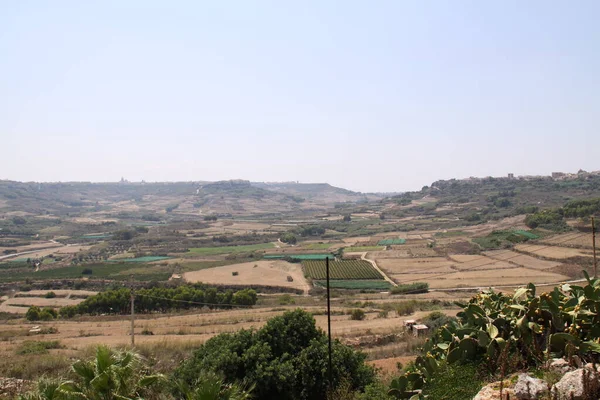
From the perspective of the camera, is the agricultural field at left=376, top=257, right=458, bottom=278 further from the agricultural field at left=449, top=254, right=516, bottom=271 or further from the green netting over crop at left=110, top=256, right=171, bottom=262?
the green netting over crop at left=110, top=256, right=171, bottom=262

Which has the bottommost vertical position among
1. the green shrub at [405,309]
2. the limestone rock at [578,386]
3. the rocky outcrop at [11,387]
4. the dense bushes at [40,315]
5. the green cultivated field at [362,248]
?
the dense bushes at [40,315]

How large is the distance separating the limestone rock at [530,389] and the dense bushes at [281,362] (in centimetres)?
621

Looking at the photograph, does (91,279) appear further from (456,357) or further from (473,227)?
(473,227)

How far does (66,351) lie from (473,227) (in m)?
84.7

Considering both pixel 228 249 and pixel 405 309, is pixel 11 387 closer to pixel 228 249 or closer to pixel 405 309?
pixel 405 309

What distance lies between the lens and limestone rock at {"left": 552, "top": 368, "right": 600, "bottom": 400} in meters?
5.60

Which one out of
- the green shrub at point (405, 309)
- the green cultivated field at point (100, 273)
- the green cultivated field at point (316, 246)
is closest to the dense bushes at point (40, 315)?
the green cultivated field at point (100, 273)

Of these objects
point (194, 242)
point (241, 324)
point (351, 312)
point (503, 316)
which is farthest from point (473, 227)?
point (503, 316)

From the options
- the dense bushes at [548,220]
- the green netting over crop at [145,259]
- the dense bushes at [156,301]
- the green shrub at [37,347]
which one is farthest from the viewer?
the green netting over crop at [145,259]

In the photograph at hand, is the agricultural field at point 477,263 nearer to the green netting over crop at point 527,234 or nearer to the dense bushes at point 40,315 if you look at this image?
the green netting over crop at point 527,234

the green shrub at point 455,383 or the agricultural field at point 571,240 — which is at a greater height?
the green shrub at point 455,383

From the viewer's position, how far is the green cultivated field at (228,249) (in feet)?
265

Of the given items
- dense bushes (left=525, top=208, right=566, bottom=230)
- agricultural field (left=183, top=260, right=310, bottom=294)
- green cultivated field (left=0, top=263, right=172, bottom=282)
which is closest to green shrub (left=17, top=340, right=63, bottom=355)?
agricultural field (left=183, top=260, right=310, bottom=294)

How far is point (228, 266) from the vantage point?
215ft
